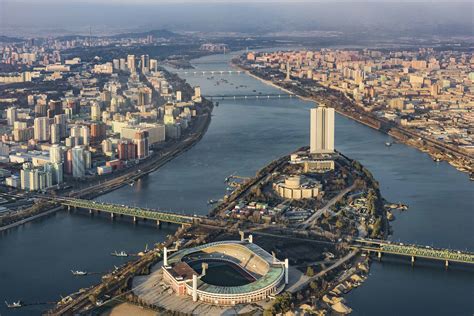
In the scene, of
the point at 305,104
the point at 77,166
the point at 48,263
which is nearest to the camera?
the point at 48,263

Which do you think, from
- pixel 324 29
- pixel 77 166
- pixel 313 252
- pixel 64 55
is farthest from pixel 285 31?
pixel 313 252

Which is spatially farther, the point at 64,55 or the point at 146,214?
the point at 64,55

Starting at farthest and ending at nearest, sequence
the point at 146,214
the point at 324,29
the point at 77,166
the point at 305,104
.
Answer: the point at 324,29 → the point at 305,104 → the point at 77,166 → the point at 146,214

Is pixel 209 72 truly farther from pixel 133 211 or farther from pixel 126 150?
pixel 133 211

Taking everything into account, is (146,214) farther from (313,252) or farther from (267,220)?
(313,252)

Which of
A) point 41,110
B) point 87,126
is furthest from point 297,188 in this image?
Answer: point 41,110

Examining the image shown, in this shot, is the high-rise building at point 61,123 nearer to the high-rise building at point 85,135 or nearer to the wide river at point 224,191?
the high-rise building at point 85,135

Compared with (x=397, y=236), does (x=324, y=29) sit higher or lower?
higher

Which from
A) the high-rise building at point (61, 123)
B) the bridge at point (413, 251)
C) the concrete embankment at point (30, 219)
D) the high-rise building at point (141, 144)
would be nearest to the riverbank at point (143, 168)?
the concrete embankment at point (30, 219)
